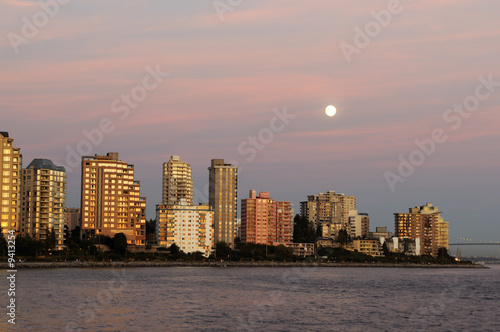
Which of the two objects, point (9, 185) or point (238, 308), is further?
point (9, 185)

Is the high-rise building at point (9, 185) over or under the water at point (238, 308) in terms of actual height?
over

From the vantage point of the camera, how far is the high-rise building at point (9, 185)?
177 m

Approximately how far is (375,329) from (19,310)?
120ft

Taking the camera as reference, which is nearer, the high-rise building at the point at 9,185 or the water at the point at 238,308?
the water at the point at 238,308

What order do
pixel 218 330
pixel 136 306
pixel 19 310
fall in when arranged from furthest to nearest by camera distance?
pixel 136 306 → pixel 19 310 → pixel 218 330

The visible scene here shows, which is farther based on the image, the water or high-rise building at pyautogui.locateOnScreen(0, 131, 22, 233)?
high-rise building at pyautogui.locateOnScreen(0, 131, 22, 233)

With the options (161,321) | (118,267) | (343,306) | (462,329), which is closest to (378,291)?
(343,306)

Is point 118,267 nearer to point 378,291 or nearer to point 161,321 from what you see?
point 378,291

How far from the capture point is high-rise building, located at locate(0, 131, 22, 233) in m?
177

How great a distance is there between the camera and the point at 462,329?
6869 cm

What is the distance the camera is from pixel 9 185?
17912cm

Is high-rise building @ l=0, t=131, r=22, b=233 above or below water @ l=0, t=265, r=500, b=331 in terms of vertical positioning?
above

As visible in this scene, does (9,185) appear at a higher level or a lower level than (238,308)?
higher

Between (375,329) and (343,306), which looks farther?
(343,306)
